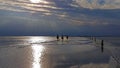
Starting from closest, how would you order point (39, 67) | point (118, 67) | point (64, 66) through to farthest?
point (118, 67) → point (39, 67) → point (64, 66)

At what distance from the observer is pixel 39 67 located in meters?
21.6

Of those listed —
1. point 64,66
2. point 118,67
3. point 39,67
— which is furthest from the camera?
point 64,66

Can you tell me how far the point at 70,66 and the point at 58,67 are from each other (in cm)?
128

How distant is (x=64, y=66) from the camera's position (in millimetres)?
23094

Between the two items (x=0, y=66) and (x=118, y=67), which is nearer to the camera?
(x=118, y=67)

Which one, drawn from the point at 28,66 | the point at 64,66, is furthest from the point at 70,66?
the point at 28,66

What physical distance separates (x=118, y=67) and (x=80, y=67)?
460 centimetres

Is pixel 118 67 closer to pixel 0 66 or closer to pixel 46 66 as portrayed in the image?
pixel 46 66

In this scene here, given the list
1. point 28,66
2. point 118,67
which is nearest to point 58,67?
point 28,66

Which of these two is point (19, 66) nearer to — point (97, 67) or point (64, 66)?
point (64, 66)

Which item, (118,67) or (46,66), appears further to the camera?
(46,66)

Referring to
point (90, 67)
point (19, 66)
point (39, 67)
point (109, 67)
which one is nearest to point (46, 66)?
point (39, 67)

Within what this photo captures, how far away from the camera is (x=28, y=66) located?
2242cm

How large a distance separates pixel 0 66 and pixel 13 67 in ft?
5.52
